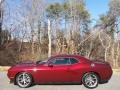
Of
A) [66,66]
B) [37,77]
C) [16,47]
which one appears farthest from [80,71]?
[16,47]

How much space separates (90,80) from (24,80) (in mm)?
2815

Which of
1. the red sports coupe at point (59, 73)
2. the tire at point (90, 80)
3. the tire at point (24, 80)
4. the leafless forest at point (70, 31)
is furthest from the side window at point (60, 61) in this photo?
the leafless forest at point (70, 31)

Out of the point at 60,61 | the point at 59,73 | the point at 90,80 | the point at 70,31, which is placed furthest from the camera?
the point at 70,31

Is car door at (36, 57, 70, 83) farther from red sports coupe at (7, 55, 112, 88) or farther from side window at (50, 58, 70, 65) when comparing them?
side window at (50, 58, 70, 65)

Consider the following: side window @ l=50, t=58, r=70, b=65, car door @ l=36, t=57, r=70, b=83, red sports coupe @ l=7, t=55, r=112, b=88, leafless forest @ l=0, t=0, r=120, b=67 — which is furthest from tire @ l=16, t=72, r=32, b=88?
leafless forest @ l=0, t=0, r=120, b=67

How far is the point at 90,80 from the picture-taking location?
14.1 m

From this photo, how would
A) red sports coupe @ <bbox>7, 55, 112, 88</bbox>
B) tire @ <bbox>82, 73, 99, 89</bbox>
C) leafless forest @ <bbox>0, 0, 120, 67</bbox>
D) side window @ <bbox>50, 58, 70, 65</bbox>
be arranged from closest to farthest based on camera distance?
tire @ <bbox>82, 73, 99, 89</bbox> → red sports coupe @ <bbox>7, 55, 112, 88</bbox> → side window @ <bbox>50, 58, 70, 65</bbox> → leafless forest @ <bbox>0, 0, 120, 67</bbox>

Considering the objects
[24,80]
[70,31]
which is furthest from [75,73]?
[70,31]

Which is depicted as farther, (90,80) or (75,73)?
(75,73)

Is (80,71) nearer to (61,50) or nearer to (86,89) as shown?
(86,89)

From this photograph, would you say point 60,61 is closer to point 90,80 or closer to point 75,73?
point 75,73

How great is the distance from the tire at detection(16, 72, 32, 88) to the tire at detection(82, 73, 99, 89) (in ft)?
7.61

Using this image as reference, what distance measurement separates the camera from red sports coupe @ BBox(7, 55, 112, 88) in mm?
14211

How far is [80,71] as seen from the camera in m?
14.3
